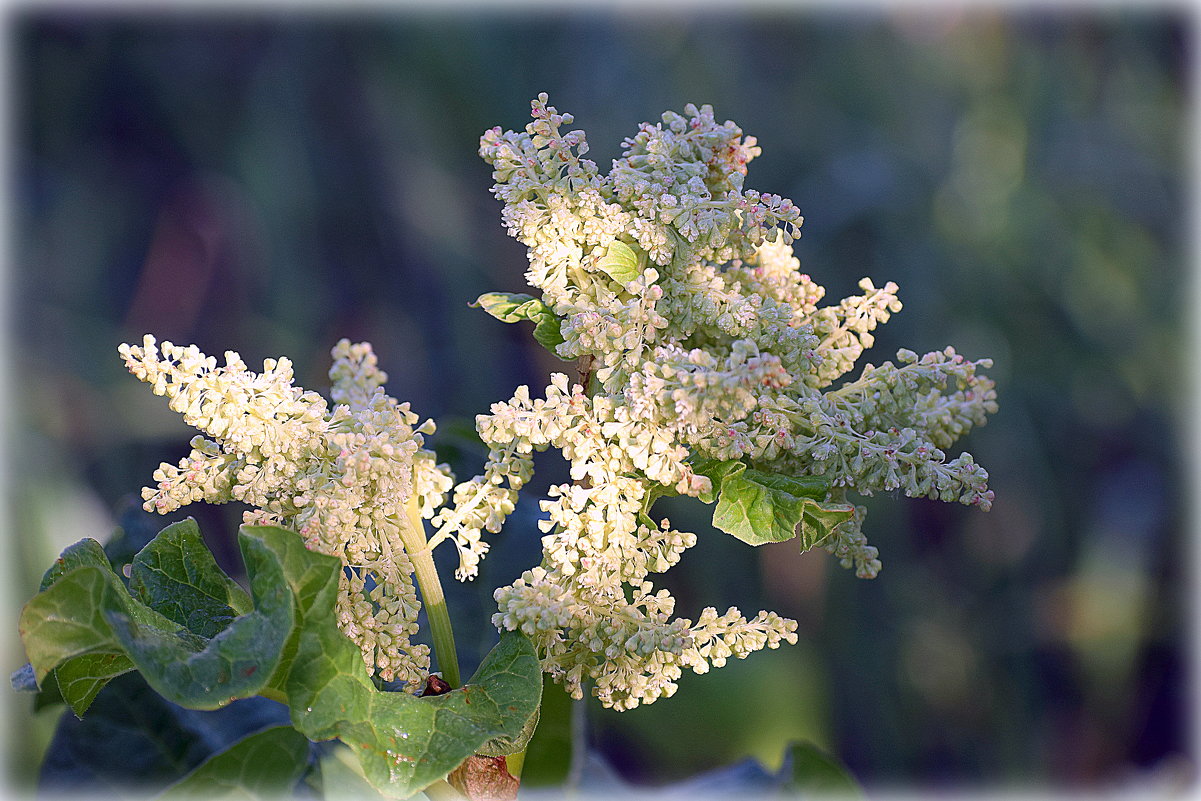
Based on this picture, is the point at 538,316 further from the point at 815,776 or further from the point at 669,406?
the point at 815,776

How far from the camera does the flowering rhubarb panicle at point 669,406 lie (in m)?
0.89

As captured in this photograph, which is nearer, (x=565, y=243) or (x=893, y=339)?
(x=565, y=243)

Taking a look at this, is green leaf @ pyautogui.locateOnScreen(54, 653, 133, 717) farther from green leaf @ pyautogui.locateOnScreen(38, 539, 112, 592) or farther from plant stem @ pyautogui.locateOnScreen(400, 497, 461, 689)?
plant stem @ pyautogui.locateOnScreen(400, 497, 461, 689)

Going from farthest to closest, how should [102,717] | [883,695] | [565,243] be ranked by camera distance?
[883,695], [102,717], [565,243]

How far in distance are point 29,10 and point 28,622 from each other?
3487 millimetres

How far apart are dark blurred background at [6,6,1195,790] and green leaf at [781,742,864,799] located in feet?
3.84

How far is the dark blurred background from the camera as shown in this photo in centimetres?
309

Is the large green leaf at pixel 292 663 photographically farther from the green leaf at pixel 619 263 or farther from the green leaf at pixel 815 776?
the green leaf at pixel 815 776

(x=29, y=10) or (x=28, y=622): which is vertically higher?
(x=29, y=10)

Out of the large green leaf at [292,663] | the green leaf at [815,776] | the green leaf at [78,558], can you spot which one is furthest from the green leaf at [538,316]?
the green leaf at [815,776]

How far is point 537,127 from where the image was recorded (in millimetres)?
974

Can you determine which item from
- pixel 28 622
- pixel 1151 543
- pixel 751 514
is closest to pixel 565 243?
pixel 751 514

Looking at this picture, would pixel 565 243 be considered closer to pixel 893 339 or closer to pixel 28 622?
pixel 28 622

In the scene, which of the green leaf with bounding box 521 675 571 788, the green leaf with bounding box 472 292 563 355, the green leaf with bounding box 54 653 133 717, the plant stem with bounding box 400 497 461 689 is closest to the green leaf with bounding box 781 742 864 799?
the green leaf with bounding box 521 675 571 788
